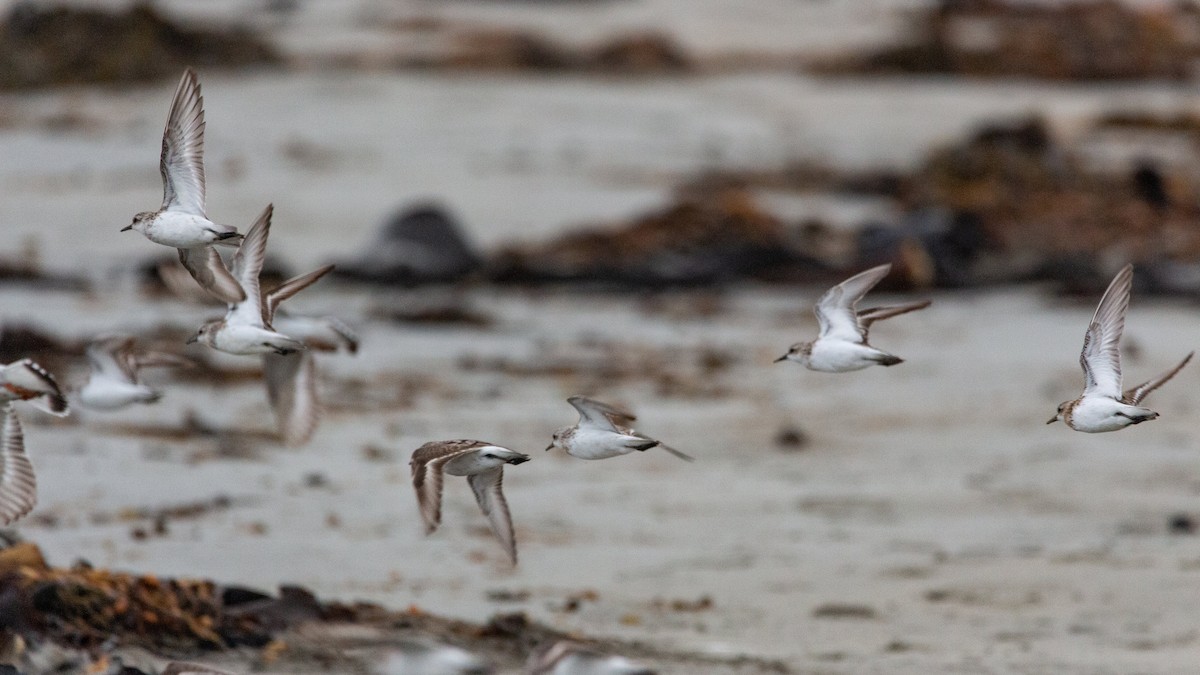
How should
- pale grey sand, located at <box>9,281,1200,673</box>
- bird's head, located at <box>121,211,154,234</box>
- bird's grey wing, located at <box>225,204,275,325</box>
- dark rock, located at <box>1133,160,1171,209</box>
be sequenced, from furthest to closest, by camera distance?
dark rock, located at <box>1133,160,1171,209</box> → pale grey sand, located at <box>9,281,1200,673</box> → bird's grey wing, located at <box>225,204,275,325</box> → bird's head, located at <box>121,211,154,234</box>

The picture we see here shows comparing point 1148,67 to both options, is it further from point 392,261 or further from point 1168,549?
point 1168,549

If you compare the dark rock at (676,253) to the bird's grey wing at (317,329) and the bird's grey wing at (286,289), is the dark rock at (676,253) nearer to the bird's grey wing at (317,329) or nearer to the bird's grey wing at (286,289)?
the bird's grey wing at (317,329)

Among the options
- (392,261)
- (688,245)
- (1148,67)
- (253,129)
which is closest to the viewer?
(392,261)

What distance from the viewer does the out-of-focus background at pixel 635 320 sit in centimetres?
714

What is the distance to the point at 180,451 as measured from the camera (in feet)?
29.5

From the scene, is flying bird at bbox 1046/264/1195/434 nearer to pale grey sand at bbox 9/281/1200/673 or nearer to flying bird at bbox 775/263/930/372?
flying bird at bbox 775/263/930/372

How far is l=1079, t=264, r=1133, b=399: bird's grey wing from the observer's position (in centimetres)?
501

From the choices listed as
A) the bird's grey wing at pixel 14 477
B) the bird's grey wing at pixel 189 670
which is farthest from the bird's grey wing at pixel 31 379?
the bird's grey wing at pixel 189 670

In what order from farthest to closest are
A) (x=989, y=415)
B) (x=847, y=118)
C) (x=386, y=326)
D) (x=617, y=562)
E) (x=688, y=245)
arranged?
(x=847, y=118) → (x=688, y=245) → (x=386, y=326) → (x=989, y=415) → (x=617, y=562)

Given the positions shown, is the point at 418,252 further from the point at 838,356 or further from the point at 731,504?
the point at 838,356

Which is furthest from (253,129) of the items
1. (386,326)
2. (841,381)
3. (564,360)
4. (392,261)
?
(841,381)

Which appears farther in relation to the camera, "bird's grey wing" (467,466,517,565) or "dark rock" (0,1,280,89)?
"dark rock" (0,1,280,89)

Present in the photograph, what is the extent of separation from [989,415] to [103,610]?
19.7ft

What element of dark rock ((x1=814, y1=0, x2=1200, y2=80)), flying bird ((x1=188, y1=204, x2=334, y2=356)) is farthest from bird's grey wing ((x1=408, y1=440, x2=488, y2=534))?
dark rock ((x1=814, y1=0, x2=1200, y2=80))
